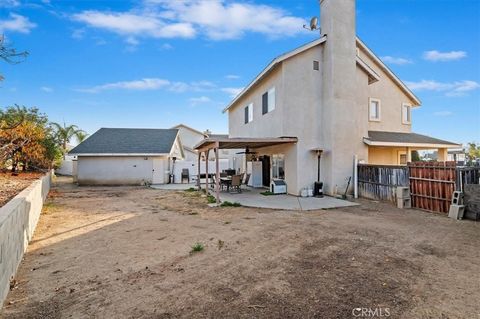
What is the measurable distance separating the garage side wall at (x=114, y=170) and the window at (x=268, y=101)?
10747 mm

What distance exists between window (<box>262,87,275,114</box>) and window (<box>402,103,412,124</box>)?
9.78 metres

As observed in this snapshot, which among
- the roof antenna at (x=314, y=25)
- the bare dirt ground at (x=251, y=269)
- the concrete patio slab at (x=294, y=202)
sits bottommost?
the bare dirt ground at (x=251, y=269)

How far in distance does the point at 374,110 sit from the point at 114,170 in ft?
62.5

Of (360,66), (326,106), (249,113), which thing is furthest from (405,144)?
(249,113)

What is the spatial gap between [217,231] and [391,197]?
7.65 m

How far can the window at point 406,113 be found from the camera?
16830 mm

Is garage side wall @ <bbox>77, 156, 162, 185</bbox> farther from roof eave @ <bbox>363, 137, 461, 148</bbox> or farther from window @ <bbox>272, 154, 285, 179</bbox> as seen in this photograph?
roof eave @ <bbox>363, 137, 461, 148</bbox>

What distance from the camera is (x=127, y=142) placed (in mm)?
21281

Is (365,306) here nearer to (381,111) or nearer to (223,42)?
(223,42)

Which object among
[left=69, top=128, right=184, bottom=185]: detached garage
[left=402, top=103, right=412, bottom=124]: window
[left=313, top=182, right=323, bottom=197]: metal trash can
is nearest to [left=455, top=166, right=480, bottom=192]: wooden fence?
[left=313, top=182, right=323, bottom=197]: metal trash can

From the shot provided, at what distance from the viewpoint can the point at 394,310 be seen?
291cm

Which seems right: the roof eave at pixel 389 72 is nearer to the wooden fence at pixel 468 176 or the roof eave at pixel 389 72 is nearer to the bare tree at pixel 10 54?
the wooden fence at pixel 468 176

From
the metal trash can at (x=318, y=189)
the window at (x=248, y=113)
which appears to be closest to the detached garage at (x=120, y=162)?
the window at (x=248, y=113)

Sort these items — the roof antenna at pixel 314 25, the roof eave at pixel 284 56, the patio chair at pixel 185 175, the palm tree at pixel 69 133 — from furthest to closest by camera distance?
the palm tree at pixel 69 133, the patio chair at pixel 185 175, the roof antenna at pixel 314 25, the roof eave at pixel 284 56
